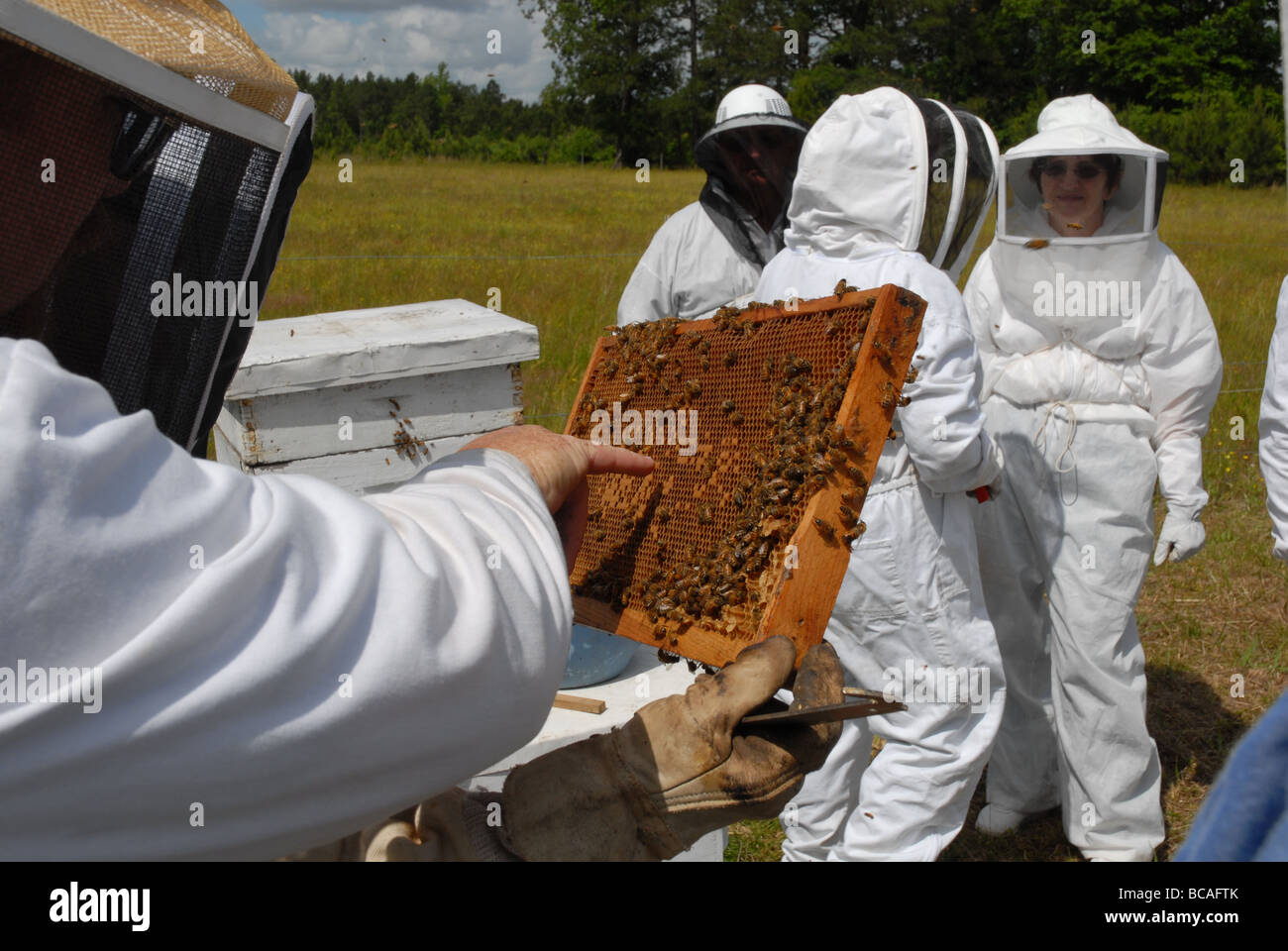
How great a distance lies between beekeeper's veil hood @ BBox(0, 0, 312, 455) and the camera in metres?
1.29

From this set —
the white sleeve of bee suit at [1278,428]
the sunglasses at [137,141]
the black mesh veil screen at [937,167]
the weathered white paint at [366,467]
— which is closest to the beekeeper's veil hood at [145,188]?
the sunglasses at [137,141]

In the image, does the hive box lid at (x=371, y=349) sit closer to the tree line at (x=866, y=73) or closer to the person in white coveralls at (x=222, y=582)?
the person in white coveralls at (x=222, y=582)

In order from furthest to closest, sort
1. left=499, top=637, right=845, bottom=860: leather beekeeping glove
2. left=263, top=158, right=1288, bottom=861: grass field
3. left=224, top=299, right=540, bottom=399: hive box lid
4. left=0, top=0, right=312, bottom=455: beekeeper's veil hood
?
left=263, top=158, right=1288, bottom=861: grass field < left=224, top=299, right=540, bottom=399: hive box lid < left=499, top=637, right=845, bottom=860: leather beekeeping glove < left=0, top=0, right=312, bottom=455: beekeeper's veil hood

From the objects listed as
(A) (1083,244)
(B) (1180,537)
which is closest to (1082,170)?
(A) (1083,244)

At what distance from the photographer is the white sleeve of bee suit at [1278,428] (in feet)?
11.4

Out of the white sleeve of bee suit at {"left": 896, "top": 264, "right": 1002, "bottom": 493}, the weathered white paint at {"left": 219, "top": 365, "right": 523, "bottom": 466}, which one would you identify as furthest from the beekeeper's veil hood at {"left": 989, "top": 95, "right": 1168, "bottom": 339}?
the weathered white paint at {"left": 219, "top": 365, "right": 523, "bottom": 466}

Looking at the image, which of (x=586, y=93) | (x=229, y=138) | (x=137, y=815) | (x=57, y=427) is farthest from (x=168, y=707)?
(x=586, y=93)

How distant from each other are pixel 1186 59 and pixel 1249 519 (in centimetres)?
3031

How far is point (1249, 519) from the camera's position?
24.5 feet

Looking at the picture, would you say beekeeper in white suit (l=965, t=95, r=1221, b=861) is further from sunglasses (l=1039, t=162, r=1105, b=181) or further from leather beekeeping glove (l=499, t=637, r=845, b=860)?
leather beekeeping glove (l=499, t=637, r=845, b=860)

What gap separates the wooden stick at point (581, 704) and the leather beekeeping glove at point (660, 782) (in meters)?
1.86

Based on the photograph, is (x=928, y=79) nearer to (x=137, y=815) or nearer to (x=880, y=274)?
(x=880, y=274)

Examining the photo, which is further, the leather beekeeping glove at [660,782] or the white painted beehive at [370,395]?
the white painted beehive at [370,395]

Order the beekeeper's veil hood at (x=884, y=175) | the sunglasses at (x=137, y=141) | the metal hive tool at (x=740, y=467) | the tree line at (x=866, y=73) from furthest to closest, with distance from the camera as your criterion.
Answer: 1. the tree line at (x=866, y=73)
2. the beekeeper's veil hood at (x=884, y=175)
3. the metal hive tool at (x=740, y=467)
4. the sunglasses at (x=137, y=141)
